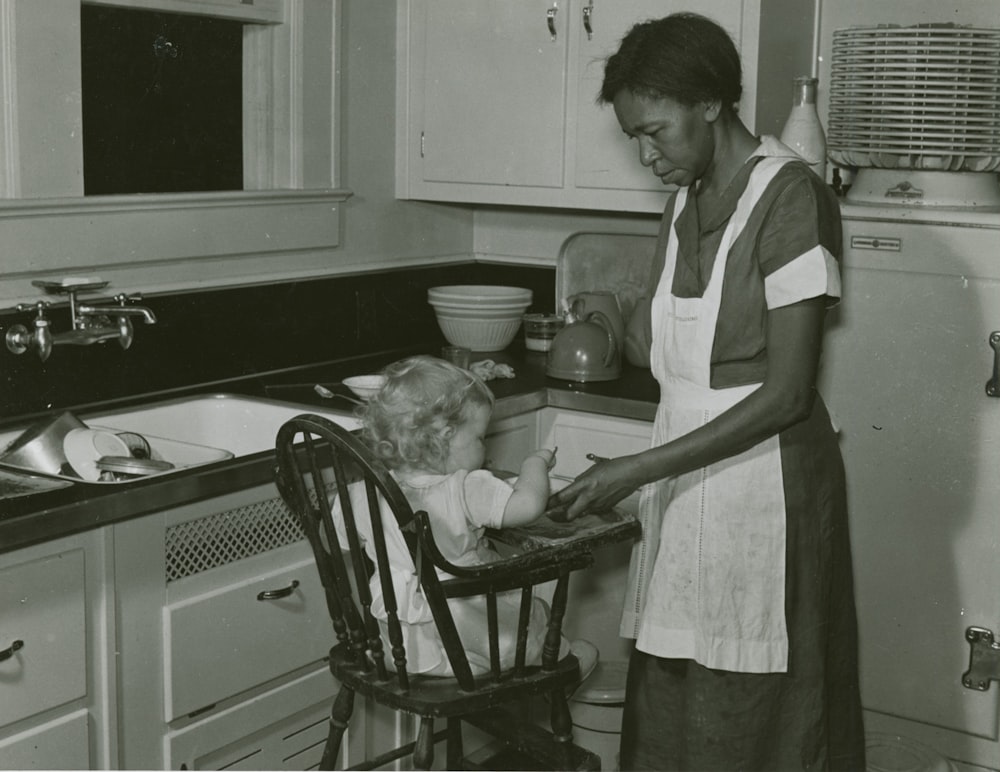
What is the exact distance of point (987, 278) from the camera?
9.20 feet

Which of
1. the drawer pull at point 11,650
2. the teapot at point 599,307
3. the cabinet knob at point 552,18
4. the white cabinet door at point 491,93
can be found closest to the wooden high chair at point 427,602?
the drawer pull at point 11,650

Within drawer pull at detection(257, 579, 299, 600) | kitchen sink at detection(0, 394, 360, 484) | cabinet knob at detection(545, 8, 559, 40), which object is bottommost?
drawer pull at detection(257, 579, 299, 600)

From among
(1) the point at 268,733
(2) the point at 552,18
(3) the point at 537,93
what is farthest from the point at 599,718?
(2) the point at 552,18

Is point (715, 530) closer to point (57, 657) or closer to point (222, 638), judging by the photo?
point (222, 638)

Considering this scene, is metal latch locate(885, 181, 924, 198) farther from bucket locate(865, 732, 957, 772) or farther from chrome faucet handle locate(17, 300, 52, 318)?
chrome faucet handle locate(17, 300, 52, 318)

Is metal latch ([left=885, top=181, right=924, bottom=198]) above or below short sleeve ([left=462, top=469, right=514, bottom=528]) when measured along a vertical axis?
above

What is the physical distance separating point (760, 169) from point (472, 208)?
1.88 metres

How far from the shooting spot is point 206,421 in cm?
312

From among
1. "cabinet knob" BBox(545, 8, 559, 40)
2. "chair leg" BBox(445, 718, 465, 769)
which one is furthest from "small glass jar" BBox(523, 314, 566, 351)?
"chair leg" BBox(445, 718, 465, 769)

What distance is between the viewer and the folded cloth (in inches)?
130

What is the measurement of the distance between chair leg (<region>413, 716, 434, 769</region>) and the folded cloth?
3.98 feet

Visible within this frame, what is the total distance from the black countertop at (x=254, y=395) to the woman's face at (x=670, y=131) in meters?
0.90

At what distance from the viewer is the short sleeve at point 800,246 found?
212 centimetres

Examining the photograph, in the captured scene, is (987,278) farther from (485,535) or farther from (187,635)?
(187,635)
